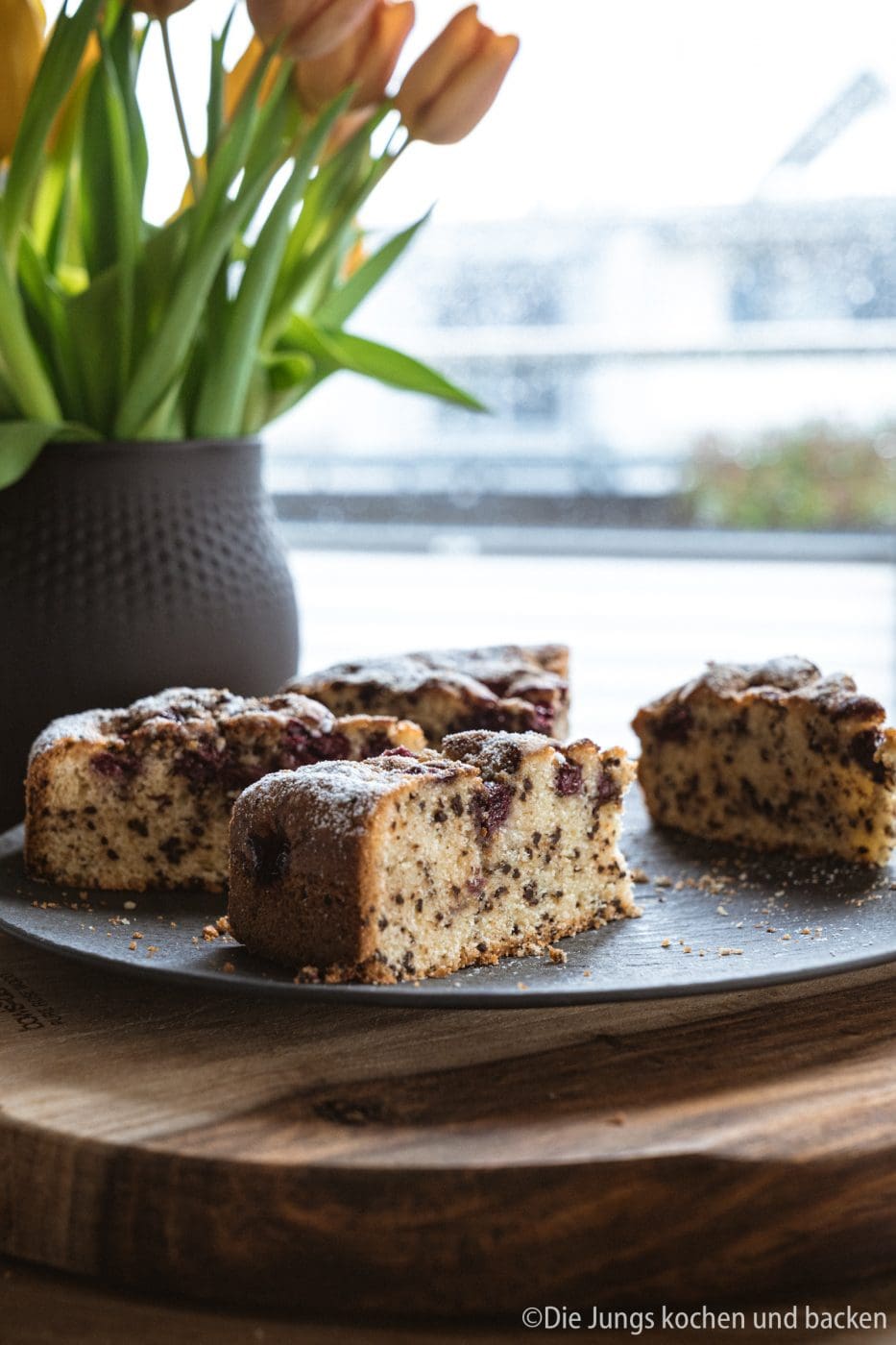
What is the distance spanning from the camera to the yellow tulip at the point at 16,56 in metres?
2.19

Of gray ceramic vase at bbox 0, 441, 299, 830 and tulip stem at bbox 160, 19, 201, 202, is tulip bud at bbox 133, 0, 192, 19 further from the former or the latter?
gray ceramic vase at bbox 0, 441, 299, 830

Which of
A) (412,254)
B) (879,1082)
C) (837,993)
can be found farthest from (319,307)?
(412,254)

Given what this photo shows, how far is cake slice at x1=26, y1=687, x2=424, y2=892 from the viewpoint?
2.06 metres

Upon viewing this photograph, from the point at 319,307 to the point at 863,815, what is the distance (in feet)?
4.18

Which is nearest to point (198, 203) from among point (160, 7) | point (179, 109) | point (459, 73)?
point (179, 109)

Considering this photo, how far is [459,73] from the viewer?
2227mm

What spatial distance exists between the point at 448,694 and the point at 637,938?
2.12 ft

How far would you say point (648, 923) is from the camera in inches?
74.5

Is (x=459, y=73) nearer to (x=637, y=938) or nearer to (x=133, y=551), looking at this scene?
(x=133, y=551)

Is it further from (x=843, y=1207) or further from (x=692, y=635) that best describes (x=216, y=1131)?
(x=692, y=635)

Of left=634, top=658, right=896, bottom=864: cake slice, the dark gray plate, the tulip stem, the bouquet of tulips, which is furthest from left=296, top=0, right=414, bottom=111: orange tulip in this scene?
the dark gray plate

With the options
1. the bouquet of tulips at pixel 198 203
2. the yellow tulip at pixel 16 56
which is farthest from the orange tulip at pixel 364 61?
the yellow tulip at pixel 16 56

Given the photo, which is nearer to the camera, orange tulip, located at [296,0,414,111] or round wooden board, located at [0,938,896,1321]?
round wooden board, located at [0,938,896,1321]

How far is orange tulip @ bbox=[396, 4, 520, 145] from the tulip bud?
0.35 m
